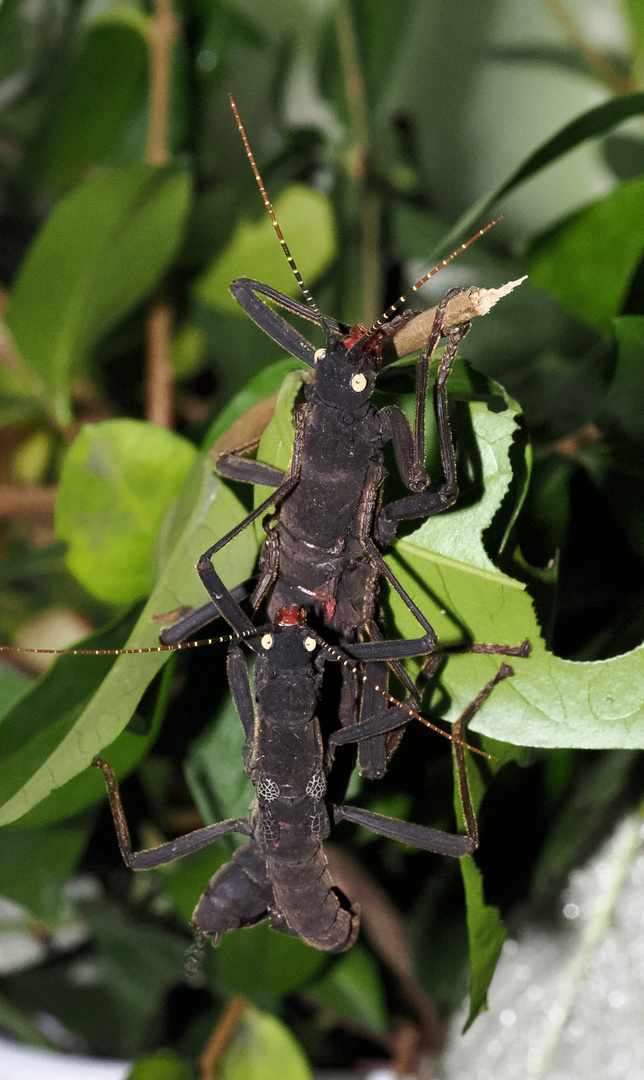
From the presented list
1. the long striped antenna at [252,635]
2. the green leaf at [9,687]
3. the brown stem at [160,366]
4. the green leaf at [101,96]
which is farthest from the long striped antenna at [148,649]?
the green leaf at [101,96]

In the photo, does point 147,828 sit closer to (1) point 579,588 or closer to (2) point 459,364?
(1) point 579,588

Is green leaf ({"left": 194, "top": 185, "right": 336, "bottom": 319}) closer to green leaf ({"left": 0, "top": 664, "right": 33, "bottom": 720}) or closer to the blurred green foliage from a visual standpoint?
the blurred green foliage

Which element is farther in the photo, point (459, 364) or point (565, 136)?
point (565, 136)

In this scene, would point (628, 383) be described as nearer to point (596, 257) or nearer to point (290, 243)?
point (596, 257)

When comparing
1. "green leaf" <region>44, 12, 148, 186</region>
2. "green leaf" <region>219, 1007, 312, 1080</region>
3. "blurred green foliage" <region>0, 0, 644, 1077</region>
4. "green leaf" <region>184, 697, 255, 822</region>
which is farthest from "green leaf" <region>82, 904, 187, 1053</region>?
"green leaf" <region>44, 12, 148, 186</region>

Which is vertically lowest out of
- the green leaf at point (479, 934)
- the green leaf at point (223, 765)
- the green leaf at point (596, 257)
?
the green leaf at point (479, 934)

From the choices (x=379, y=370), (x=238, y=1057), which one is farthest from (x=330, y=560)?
(x=238, y=1057)

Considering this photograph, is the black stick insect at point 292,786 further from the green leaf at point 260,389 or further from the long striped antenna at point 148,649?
the green leaf at point 260,389
